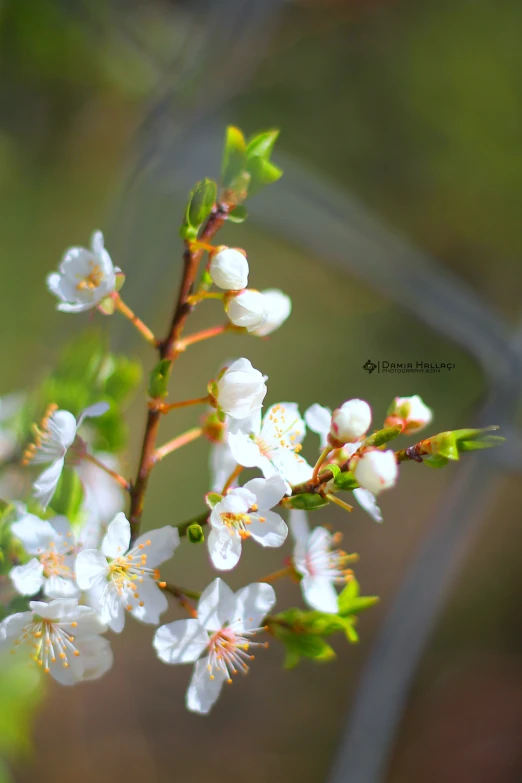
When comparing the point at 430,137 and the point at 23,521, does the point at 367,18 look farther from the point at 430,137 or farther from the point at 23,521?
the point at 23,521

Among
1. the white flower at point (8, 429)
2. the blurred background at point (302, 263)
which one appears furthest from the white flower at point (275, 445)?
the blurred background at point (302, 263)

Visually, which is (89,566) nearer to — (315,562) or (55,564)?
(55,564)

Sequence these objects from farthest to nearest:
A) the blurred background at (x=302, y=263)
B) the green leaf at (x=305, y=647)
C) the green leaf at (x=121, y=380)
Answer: the blurred background at (x=302, y=263) → the green leaf at (x=121, y=380) → the green leaf at (x=305, y=647)

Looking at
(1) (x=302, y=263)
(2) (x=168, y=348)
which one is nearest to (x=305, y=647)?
(2) (x=168, y=348)

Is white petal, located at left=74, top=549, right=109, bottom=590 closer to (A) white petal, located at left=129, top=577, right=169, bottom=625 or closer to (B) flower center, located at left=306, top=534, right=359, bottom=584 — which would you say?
(A) white petal, located at left=129, top=577, right=169, bottom=625

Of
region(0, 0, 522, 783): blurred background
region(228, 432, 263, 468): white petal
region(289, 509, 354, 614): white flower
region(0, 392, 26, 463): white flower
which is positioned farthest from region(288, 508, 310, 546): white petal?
region(0, 0, 522, 783): blurred background

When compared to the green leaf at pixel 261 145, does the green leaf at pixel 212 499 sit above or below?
below

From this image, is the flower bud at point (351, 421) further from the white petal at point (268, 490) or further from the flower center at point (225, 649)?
the flower center at point (225, 649)
